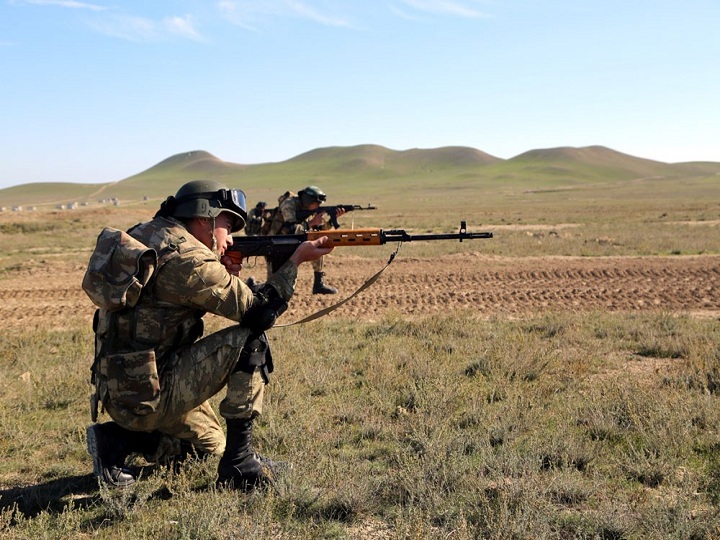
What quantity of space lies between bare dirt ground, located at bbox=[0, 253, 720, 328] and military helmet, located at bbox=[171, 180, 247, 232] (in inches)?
223

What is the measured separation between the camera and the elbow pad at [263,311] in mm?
3887

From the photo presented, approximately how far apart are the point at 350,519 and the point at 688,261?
44.3 feet

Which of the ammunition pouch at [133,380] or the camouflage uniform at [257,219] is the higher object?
the camouflage uniform at [257,219]

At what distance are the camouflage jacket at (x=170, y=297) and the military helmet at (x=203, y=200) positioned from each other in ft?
0.36

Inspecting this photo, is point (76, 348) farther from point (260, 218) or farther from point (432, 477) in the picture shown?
point (432, 477)

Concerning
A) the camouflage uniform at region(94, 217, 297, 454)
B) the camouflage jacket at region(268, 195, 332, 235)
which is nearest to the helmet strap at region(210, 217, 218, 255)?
the camouflage uniform at region(94, 217, 297, 454)

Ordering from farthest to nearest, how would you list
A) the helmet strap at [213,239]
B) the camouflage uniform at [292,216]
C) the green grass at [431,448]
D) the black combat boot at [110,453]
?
the camouflage uniform at [292,216] → the helmet strap at [213,239] → the black combat boot at [110,453] → the green grass at [431,448]

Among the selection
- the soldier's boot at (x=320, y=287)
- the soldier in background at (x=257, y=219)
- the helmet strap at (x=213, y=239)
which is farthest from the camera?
the soldier's boot at (x=320, y=287)

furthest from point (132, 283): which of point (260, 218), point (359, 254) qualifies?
point (359, 254)

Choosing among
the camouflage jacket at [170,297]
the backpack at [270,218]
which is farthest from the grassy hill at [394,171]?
the camouflage jacket at [170,297]

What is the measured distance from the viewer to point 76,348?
299 inches

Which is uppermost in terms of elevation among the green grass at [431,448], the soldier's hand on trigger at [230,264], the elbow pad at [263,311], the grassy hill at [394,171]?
the grassy hill at [394,171]

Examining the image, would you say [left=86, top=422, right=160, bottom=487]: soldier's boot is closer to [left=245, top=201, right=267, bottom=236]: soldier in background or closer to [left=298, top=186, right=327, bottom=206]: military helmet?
[left=298, top=186, right=327, bottom=206]: military helmet

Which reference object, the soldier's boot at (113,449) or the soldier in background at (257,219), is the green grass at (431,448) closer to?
the soldier's boot at (113,449)
